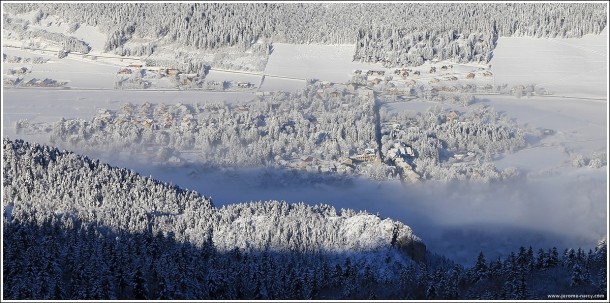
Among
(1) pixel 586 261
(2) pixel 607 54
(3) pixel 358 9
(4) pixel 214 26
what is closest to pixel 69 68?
(4) pixel 214 26

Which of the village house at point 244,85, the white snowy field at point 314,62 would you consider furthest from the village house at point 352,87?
the village house at point 244,85

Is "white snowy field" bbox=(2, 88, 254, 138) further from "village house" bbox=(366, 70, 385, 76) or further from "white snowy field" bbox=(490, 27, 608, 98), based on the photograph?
"white snowy field" bbox=(490, 27, 608, 98)

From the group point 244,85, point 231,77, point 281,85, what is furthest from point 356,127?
point 231,77

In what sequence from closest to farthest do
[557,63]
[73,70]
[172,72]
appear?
[557,63], [172,72], [73,70]

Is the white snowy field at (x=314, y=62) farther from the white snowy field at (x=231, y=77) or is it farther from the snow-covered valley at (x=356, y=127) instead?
the white snowy field at (x=231, y=77)

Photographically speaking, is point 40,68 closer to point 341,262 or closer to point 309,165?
point 309,165

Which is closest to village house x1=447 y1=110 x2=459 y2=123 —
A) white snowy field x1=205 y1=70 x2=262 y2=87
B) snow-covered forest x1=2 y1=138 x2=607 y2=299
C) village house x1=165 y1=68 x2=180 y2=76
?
white snowy field x1=205 y1=70 x2=262 y2=87

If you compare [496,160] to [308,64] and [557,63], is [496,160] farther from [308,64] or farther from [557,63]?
[308,64]
